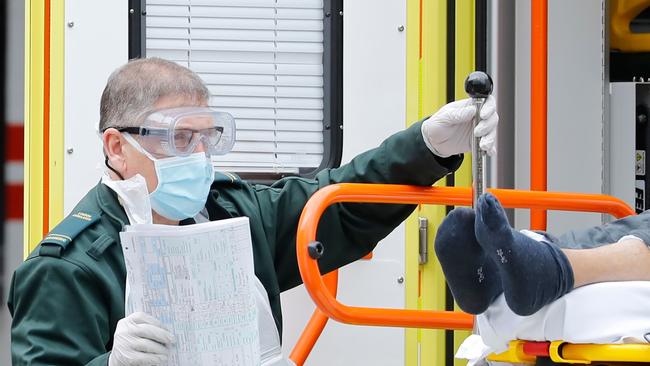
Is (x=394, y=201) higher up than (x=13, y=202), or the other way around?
(x=394, y=201)

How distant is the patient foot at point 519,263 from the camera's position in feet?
6.52

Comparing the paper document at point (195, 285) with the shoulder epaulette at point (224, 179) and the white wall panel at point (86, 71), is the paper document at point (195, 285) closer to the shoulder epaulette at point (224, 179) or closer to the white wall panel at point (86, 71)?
the shoulder epaulette at point (224, 179)

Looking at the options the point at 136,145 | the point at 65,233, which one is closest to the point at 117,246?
the point at 65,233

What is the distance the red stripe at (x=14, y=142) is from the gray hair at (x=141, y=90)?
344 centimetres

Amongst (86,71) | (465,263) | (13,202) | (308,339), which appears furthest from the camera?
(13,202)

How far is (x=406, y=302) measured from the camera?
11.4 ft

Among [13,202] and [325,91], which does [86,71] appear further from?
[13,202]

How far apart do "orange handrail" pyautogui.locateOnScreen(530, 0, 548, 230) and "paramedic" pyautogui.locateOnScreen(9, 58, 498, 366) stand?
0.28m

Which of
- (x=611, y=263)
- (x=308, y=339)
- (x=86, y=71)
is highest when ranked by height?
(x=86, y=71)

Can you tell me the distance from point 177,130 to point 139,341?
503 mm

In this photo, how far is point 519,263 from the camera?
2.01m

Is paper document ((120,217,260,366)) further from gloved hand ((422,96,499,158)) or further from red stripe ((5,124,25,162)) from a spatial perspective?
red stripe ((5,124,25,162))

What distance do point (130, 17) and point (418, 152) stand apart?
3.82ft

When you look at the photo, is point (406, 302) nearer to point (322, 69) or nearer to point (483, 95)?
point (322, 69)
